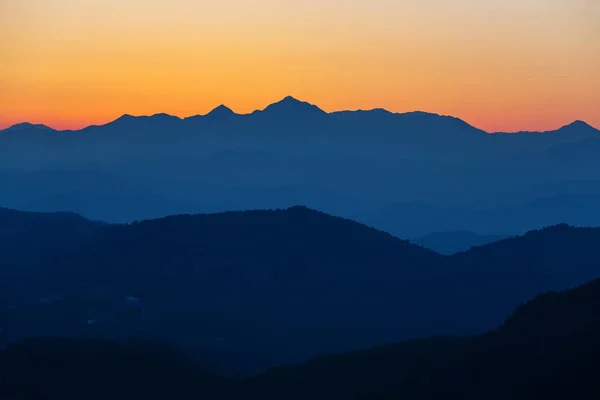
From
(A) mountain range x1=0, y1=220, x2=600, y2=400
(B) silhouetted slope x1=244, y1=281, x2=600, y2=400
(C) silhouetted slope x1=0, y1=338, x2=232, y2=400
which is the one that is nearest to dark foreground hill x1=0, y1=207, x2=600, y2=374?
(C) silhouetted slope x1=0, y1=338, x2=232, y2=400

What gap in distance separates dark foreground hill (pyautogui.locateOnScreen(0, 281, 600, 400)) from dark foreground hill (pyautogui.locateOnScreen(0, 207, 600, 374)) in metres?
27.6

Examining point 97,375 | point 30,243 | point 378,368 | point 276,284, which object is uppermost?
point 30,243

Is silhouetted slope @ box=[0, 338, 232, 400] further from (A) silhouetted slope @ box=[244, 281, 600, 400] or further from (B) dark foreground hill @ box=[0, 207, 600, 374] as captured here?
(B) dark foreground hill @ box=[0, 207, 600, 374]

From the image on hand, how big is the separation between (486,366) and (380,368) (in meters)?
10.5

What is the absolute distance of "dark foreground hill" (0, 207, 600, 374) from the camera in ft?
362

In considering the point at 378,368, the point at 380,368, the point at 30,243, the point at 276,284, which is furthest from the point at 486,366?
the point at 30,243

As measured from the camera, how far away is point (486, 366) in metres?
56.5

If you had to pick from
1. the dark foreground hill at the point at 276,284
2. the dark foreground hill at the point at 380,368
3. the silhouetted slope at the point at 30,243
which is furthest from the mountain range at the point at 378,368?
the silhouetted slope at the point at 30,243

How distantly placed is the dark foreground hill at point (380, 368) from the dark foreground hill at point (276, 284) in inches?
1085

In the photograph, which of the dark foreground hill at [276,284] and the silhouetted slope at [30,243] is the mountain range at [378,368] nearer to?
the dark foreground hill at [276,284]

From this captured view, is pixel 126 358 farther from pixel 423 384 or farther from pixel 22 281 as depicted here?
pixel 22 281

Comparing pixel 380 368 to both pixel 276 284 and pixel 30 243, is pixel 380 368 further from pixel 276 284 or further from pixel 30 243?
pixel 30 243

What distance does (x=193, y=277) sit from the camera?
13250 cm

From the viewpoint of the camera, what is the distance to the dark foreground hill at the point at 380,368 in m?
53.1
